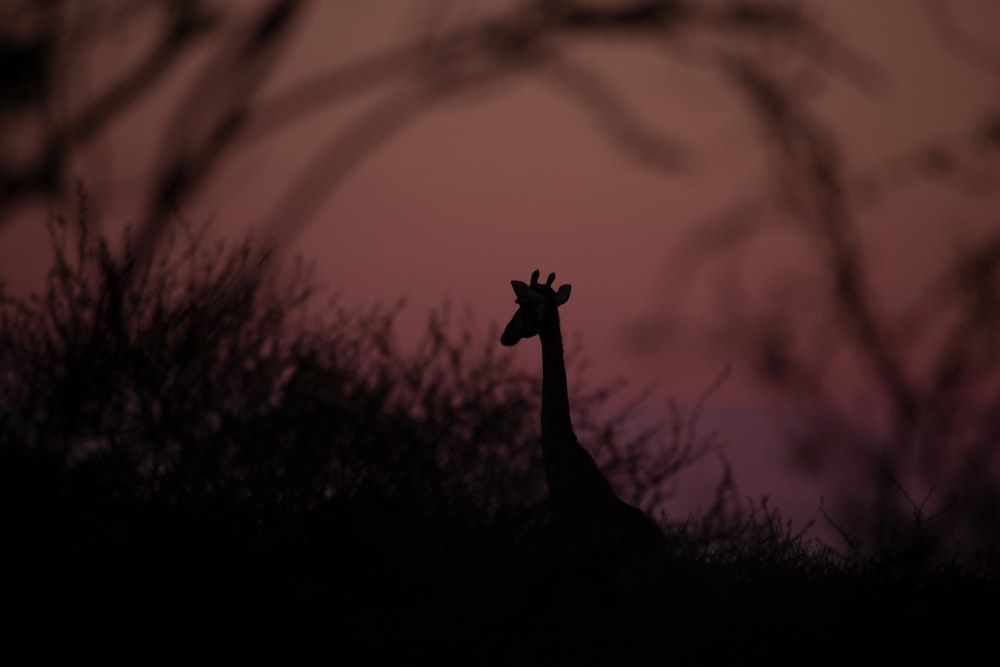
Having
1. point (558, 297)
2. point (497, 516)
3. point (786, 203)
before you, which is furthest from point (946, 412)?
point (558, 297)

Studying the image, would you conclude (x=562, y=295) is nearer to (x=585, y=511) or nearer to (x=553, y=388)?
(x=553, y=388)

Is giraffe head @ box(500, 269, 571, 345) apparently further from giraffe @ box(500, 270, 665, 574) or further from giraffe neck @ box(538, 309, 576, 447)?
giraffe @ box(500, 270, 665, 574)

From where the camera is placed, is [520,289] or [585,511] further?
[520,289]

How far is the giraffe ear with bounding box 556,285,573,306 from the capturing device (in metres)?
10.9

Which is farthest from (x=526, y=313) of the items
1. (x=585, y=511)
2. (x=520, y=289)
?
(x=585, y=511)

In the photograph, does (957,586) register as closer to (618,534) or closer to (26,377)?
(618,534)

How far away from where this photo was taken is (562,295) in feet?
35.7

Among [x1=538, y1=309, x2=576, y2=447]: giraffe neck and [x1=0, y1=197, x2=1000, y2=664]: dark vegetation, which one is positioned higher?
[x1=538, y1=309, x2=576, y2=447]: giraffe neck

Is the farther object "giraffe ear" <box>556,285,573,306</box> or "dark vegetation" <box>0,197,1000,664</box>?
"giraffe ear" <box>556,285,573,306</box>

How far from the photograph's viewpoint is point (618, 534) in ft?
29.8

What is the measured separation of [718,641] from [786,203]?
6.82 metres

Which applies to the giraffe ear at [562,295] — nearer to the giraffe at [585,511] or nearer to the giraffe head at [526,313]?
the giraffe head at [526,313]

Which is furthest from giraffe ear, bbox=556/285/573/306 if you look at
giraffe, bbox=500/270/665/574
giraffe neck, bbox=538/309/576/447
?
giraffe, bbox=500/270/665/574

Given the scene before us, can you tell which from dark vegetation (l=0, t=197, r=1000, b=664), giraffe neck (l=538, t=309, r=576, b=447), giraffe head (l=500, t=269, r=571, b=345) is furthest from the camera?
giraffe head (l=500, t=269, r=571, b=345)
